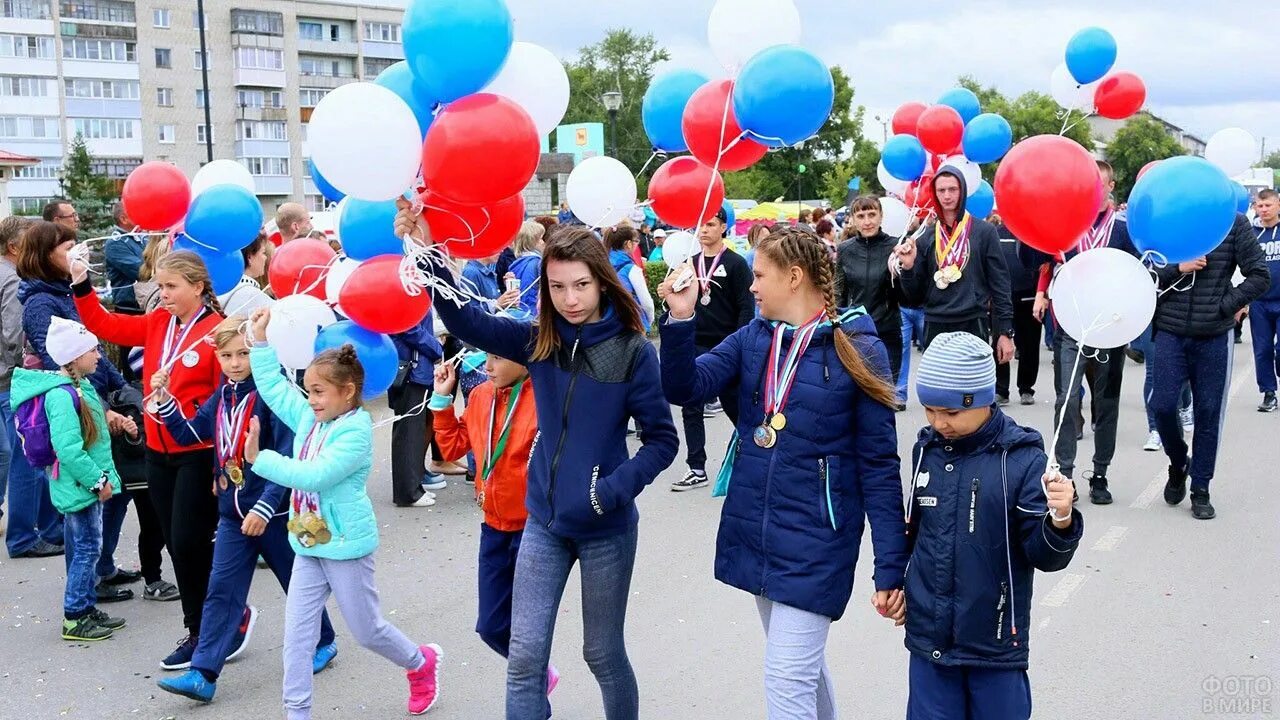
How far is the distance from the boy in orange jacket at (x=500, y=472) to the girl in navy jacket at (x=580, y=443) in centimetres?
29

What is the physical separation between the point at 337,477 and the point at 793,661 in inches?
72.5

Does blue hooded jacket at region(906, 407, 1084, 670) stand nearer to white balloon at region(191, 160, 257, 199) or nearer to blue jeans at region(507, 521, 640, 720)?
blue jeans at region(507, 521, 640, 720)

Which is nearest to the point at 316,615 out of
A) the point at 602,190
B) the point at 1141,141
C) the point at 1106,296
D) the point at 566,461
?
the point at 566,461

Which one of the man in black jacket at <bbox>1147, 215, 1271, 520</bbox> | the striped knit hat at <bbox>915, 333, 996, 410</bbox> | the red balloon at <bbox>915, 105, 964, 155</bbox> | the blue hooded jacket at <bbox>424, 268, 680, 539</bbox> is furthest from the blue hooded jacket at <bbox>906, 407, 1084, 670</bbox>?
the red balloon at <bbox>915, 105, 964, 155</bbox>

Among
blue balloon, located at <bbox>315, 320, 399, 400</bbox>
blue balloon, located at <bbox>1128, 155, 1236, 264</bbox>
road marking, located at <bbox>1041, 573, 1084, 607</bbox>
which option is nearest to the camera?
blue balloon, located at <bbox>1128, 155, 1236, 264</bbox>

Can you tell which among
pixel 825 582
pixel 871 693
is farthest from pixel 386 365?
pixel 871 693

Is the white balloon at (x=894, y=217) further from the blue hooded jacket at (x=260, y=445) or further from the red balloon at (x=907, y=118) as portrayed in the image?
the blue hooded jacket at (x=260, y=445)

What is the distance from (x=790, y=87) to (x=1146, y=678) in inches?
111

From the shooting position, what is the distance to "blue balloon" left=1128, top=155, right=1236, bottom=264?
12.5ft

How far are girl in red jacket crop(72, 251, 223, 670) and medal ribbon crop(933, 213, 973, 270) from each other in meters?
5.28

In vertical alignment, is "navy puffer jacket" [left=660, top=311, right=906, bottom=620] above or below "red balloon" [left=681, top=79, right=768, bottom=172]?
below

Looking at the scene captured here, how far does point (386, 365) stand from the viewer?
437 centimetres

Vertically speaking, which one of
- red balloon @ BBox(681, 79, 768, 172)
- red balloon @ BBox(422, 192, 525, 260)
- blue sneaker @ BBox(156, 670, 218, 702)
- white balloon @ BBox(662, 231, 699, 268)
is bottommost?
blue sneaker @ BBox(156, 670, 218, 702)

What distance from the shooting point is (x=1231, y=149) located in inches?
241
